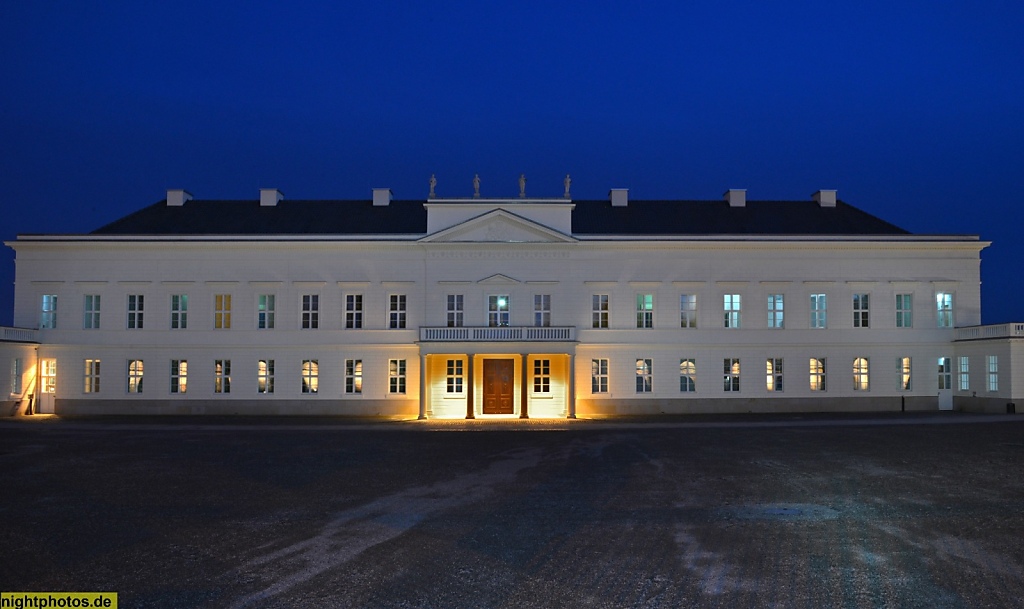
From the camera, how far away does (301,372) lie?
38.4 metres

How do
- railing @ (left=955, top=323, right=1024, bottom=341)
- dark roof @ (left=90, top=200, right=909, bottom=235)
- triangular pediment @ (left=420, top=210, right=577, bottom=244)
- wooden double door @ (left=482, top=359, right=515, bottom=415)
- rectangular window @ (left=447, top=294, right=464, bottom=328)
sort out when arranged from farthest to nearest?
dark roof @ (left=90, top=200, right=909, bottom=235) < rectangular window @ (left=447, top=294, right=464, bottom=328) < triangular pediment @ (left=420, top=210, right=577, bottom=244) < wooden double door @ (left=482, top=359, right=515, bottom=415) < railing @ (left=955, top=323, right=1024, bottom=341)

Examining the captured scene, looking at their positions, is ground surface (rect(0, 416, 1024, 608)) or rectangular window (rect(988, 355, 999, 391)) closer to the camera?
ground surface (rect(0, 416, 1024, 608))

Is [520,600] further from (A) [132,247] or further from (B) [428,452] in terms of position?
(A) [132,247]

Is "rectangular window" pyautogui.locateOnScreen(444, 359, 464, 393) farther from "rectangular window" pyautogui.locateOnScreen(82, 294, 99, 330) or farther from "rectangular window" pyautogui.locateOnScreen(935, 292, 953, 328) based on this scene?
"rectangular window" pyautogui.locateOnScreen(935, 292, 953, 328)

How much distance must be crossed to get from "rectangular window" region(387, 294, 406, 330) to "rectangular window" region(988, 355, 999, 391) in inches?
1177

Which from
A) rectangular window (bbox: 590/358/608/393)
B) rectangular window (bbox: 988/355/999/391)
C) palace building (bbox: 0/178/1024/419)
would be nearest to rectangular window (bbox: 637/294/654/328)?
palace building (bbox: 0/178/1024/419)

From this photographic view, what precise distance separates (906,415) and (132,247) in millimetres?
40685

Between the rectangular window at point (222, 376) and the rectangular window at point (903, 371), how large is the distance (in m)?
35.6

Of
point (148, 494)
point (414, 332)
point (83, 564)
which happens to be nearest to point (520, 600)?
point (83, 564)

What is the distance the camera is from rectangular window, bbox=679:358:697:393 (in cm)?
3834

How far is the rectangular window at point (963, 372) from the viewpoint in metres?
37.9

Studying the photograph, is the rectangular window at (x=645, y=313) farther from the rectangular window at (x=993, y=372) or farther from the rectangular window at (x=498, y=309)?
the rectangular window at (x=993, y=372)

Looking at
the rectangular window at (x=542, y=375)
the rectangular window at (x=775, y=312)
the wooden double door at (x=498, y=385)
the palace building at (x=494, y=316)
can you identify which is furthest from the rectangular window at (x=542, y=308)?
the rectangular window at (x=775, y=312)

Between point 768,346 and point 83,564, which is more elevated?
point 768,346
